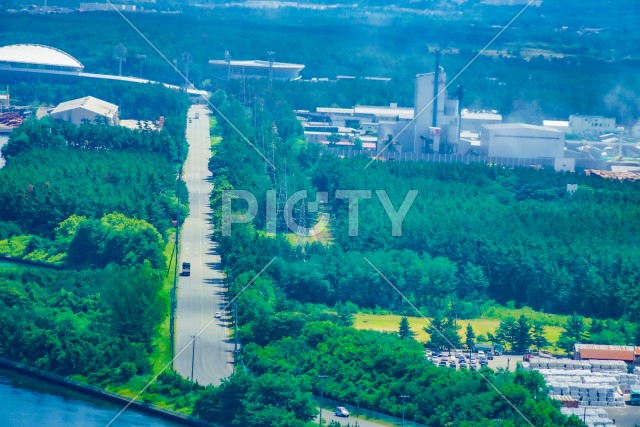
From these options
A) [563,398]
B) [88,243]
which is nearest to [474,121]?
[88,243]

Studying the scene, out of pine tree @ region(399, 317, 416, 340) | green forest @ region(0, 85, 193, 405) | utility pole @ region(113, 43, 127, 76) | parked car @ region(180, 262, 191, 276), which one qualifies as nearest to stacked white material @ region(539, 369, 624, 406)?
pine tree @ region(399, 317, 416, 340)

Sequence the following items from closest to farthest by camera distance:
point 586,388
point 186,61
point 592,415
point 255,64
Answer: point 592,415, point 586,388, point 186,61, point 255,64

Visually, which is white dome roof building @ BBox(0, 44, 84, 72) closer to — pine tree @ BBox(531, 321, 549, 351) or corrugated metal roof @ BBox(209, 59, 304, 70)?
corrugated metal roof @ BBox(209, 59, 304, 70)

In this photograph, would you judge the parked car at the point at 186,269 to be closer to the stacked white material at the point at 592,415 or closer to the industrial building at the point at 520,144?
the stacked white material at the point at 592,415

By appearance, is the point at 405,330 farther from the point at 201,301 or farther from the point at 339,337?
the point at 201,301

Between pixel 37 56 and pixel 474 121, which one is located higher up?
pixel 37 56

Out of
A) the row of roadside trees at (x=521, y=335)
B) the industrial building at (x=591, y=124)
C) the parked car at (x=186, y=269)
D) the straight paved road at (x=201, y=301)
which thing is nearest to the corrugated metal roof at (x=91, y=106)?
the straight paved road at (x=201, y=301)

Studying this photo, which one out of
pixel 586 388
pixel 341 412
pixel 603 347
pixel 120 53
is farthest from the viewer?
pixel 120 53
